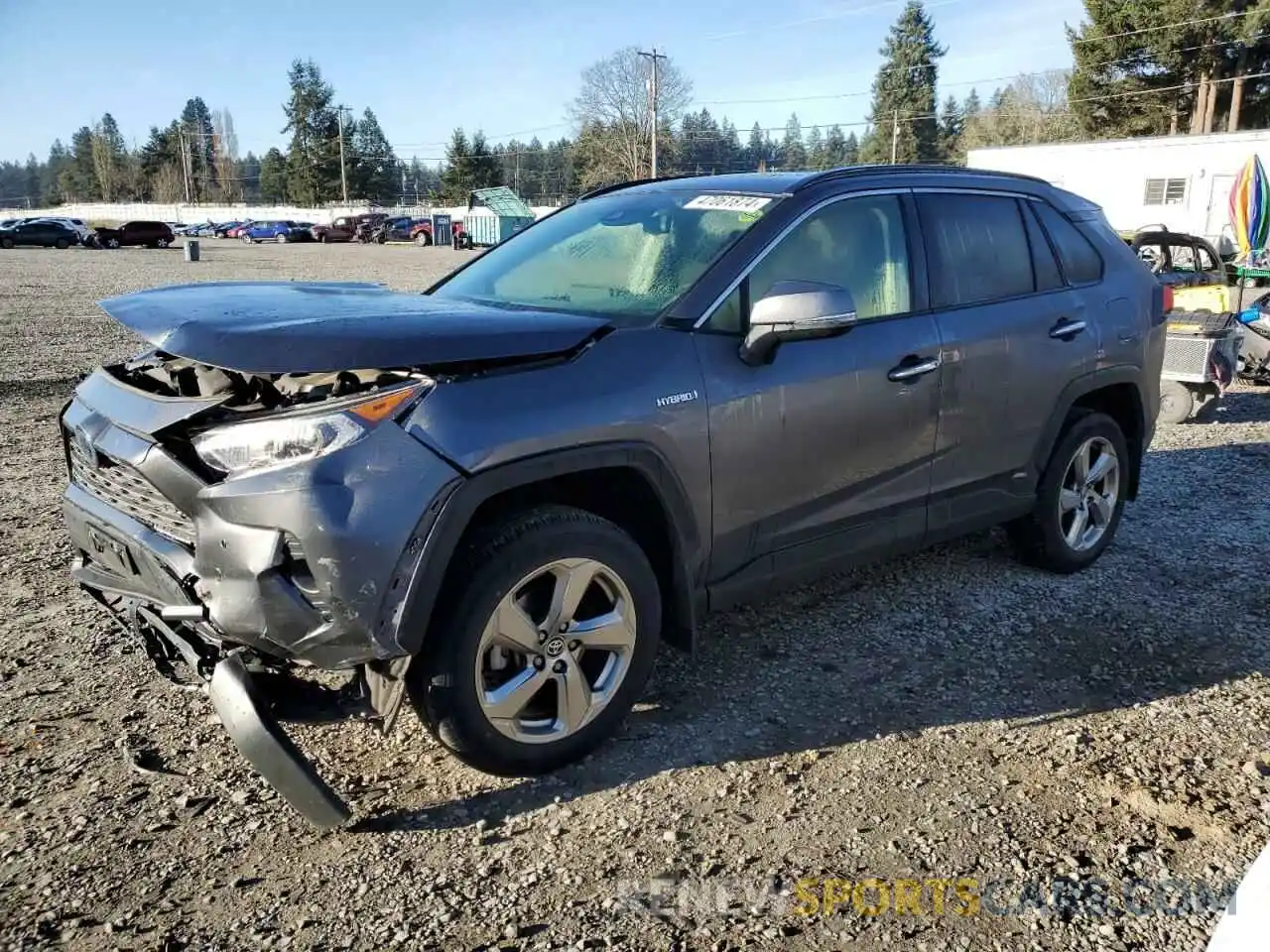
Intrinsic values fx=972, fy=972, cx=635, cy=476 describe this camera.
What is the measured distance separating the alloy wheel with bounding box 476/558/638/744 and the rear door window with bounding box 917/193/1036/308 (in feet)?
6.52

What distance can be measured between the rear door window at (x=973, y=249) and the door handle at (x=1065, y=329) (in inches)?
8.1

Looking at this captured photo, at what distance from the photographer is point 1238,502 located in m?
6.19

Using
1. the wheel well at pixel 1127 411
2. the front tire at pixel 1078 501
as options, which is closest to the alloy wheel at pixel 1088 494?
the front tire at pixel 1078 501

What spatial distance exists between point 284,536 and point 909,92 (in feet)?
290

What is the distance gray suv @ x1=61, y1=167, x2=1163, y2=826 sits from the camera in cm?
252

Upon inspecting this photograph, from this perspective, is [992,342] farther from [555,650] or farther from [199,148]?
[199,148]

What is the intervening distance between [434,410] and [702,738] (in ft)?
4.93

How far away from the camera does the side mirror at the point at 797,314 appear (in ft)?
10.3

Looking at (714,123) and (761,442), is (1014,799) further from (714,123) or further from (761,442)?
(714,123)

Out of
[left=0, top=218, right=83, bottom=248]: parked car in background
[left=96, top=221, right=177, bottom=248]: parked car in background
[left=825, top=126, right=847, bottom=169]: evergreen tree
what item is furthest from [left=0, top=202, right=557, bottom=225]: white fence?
[left=825, top=126, right=847, bottom=169]: evergreen tree

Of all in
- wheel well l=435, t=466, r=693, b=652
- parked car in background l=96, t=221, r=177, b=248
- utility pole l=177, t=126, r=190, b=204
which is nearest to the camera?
wheel well l=435, t=466, r=693, b=652

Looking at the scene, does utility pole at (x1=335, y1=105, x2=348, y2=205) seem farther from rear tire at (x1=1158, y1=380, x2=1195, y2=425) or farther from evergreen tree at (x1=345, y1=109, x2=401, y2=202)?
rear tire at (x1=1158, y1=380, x2=1195, y2=425)

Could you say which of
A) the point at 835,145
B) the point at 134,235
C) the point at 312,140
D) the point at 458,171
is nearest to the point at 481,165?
the point at 458,171

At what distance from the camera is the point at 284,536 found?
96.7 inches
